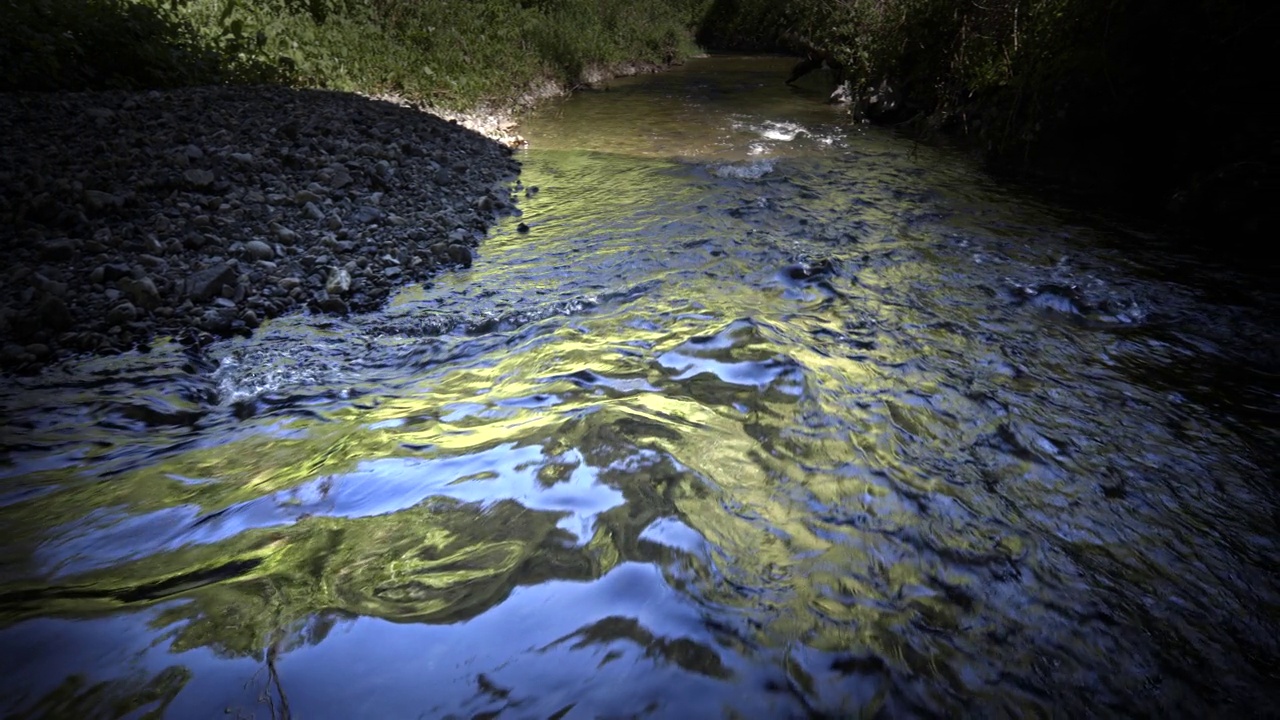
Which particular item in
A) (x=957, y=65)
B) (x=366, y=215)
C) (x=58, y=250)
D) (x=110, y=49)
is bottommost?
(x=366, y=215)

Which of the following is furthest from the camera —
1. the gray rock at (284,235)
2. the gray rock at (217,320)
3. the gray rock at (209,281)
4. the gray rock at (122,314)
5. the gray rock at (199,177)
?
the gray rock at (199,177)

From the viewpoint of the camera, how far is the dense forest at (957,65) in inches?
185

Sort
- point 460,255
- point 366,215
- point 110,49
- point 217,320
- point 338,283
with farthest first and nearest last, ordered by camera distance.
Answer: point 110,49
point 366,215
point 460,255
point 338,283
point 217,320

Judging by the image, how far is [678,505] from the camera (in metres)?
2.18

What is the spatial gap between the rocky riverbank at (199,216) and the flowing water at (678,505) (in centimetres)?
40

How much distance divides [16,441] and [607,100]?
38.9ft

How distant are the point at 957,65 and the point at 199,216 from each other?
7.70 metres

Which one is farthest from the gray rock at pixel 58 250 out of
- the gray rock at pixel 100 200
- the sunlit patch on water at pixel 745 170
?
the sunlit patch on water at pixel 745 170

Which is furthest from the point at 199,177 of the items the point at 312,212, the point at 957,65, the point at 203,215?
the point at 957,65

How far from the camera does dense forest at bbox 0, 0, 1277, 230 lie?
15.4ft

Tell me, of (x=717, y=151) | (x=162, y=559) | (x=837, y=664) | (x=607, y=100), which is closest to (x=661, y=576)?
(x=837, y=664)

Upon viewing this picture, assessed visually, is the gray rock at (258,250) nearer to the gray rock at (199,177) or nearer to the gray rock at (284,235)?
the gray rock at (284,235)

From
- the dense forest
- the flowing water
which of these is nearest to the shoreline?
the flowing water

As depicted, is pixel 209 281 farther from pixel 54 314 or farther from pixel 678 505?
pixel 678 505
